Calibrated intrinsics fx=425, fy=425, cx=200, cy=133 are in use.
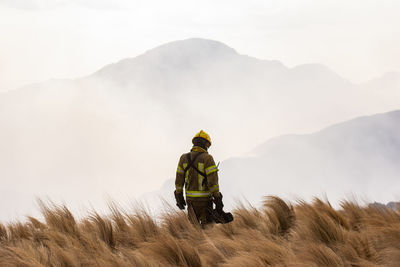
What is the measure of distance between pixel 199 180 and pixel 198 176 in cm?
6

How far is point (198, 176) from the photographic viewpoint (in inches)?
238

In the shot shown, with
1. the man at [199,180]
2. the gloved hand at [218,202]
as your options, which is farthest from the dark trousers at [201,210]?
the gloved hand at [218,202]

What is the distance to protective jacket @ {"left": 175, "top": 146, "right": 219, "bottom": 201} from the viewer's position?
19.4ft

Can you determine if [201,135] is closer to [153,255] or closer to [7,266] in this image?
[153,255]

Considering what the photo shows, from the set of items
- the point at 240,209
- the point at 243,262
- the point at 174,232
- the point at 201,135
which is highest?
the point at 201,135

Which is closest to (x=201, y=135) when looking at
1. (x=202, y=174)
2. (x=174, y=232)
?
(x=202, y=174)

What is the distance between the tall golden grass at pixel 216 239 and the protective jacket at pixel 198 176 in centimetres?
38

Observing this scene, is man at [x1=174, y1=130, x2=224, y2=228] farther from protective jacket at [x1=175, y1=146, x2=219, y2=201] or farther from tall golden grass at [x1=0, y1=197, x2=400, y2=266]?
tall golden grass at [x1=0, y1=197, x2=400, y2=266]

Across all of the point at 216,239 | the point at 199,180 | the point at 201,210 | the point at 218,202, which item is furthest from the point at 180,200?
the point at 216,239

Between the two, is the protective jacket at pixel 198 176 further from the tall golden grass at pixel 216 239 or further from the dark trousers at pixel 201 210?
the tall golden grass at pixel 216 239

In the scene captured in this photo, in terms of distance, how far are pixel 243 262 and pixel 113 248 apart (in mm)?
2095

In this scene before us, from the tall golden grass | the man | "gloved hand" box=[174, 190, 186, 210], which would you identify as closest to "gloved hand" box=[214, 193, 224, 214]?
the man

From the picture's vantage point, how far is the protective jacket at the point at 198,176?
5.91 m

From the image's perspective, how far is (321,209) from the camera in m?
6.15
